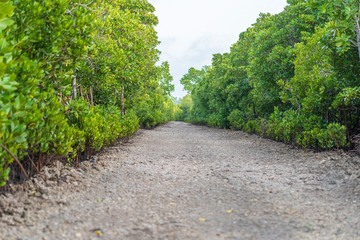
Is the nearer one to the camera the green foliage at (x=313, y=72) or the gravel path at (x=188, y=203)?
the gravel path at (x=188, y=203)

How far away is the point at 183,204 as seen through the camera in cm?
432

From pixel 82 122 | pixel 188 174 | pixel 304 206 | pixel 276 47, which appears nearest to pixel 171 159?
pixel 188 174

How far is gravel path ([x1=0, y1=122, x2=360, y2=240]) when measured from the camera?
329 centimetres

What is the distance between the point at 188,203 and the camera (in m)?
4.36

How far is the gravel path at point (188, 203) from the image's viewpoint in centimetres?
329

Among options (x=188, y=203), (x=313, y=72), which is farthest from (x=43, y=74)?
(x=313, y=72)

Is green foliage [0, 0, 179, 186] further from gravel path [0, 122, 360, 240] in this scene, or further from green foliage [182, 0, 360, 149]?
green foliage [182, 0, 360, 149]

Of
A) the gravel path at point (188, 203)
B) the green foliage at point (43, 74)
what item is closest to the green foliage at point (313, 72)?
the gravel path at point (188, 203)

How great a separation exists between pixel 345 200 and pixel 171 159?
4936 mm

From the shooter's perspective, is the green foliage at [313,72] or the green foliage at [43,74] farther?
the green foliage at [313,72]

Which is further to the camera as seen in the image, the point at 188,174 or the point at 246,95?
the point at 246,95

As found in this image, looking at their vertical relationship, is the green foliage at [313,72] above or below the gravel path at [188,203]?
above

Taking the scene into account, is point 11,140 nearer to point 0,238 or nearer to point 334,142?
point 0,238

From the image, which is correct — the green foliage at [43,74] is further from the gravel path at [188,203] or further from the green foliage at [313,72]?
the green foliage at [313,72]
